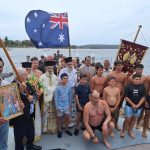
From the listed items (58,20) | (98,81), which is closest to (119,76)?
(98,81)

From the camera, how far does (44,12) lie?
22.4ft

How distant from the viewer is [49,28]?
6.84 metres

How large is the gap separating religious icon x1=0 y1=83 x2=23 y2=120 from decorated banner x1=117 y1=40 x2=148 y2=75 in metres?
3.41

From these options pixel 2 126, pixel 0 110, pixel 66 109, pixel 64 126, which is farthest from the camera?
pixel 64 126

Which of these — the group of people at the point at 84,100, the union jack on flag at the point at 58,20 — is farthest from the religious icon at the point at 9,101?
the union jack on flag at the point at 58,20

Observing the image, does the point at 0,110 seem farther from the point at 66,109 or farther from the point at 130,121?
the point at 130,121

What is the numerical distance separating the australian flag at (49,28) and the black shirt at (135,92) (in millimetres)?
1879

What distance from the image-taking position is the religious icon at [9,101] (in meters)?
3.88

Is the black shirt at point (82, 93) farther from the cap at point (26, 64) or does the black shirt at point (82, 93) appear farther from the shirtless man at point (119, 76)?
Result: the cap at point (26, 64)

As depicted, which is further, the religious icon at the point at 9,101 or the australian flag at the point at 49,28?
the australian flag at the point at 49,28

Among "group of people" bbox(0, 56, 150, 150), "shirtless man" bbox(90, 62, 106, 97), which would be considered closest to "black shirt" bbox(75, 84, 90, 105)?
"group of people" bbox(0, 56, 150, 150)

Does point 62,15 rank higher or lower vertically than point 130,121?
higher

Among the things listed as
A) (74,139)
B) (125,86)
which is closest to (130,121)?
(125,86)

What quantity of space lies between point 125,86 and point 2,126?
3067 mm
